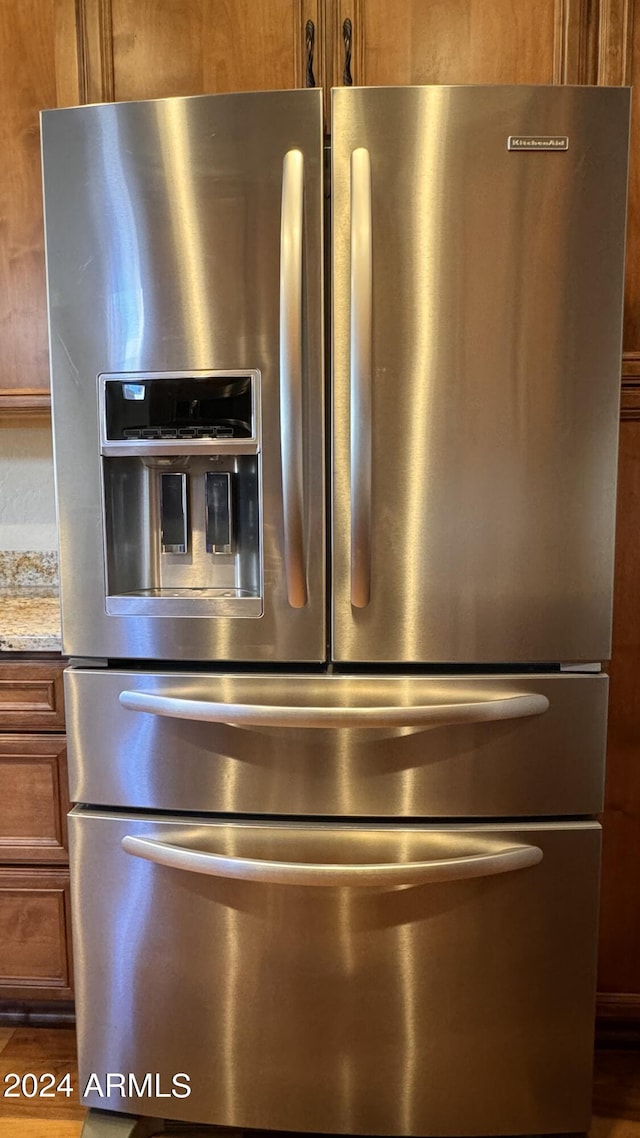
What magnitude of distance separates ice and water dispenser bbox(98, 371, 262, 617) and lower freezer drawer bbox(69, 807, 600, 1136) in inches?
15.6

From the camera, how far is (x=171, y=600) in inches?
48.3

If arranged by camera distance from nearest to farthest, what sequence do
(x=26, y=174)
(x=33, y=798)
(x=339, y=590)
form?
(x=339, y=590)
(x=33, y=798)
(x=26, y=174)

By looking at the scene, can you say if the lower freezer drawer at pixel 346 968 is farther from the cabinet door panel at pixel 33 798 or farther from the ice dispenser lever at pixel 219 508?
the ice dispenser lever at pixel 219 508

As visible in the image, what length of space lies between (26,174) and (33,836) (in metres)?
1.46

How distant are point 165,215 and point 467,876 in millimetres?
1161

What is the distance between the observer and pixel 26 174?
1.64 m

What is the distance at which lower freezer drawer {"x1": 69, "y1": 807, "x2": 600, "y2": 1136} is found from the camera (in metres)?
1.21

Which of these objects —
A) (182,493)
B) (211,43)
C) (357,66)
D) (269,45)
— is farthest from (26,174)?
(182,493)

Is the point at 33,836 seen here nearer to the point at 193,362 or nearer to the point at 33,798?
the point at 33,798

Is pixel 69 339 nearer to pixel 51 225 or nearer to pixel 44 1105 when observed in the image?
pixel 51 225

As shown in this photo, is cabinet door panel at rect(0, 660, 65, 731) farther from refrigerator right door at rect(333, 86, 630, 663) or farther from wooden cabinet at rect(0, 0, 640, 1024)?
refrigerator right door at rect(333, 86, 630, 663)

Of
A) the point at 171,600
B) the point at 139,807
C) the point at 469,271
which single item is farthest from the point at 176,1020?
the point at 469,271

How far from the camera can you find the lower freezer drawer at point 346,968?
1206mm

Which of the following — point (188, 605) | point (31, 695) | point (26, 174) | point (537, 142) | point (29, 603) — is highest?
point (26, 174)
